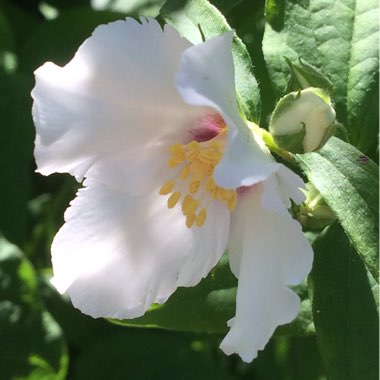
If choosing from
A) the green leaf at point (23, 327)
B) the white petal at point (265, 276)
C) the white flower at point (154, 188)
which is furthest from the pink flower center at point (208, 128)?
the green leaf at point (23, 327)

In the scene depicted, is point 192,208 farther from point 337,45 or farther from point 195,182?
point 337,45

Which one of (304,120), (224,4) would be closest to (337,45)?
(224,4)

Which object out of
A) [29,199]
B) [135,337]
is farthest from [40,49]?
[135,337]

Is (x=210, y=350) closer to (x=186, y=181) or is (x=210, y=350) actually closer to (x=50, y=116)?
(x=186, y=181)

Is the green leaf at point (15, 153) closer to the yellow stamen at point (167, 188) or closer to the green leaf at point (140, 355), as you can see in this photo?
the green leaf at point (140, 355)

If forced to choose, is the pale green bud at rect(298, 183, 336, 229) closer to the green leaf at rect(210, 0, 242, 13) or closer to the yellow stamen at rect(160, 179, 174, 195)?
the yellow stamen at rect(160, 179, 174, 195)

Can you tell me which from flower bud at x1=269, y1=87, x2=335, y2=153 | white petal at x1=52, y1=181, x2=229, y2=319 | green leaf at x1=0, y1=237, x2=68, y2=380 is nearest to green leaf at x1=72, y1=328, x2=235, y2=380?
green leaf at x1=0, y1=237, x2=68, y2=380
